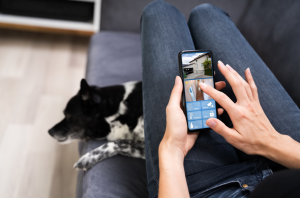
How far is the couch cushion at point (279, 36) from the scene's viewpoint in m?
1.17

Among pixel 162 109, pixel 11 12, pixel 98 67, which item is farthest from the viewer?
pixel 11 12

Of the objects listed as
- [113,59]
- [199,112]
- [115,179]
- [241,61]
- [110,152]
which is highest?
[113,59]

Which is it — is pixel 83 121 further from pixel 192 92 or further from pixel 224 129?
pixel 224 129

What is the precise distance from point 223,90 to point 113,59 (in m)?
0.92

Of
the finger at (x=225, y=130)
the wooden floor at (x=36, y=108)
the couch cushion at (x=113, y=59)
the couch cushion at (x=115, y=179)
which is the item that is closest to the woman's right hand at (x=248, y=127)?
the finger at (x=225, y=130)

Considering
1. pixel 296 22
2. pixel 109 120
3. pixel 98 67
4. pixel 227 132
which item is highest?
pixel 296 22

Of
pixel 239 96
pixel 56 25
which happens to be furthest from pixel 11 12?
pixel 239 96

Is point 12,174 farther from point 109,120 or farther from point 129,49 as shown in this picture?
point 129,49

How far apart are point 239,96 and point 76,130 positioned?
92 centimetres

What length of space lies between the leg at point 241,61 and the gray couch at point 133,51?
37cm

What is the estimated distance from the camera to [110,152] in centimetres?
105

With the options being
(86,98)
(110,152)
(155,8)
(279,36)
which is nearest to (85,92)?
(86,98)

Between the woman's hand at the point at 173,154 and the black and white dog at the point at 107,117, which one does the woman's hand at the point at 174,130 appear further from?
the black and white dog at the point at 107,117

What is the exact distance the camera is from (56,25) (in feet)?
6.66
